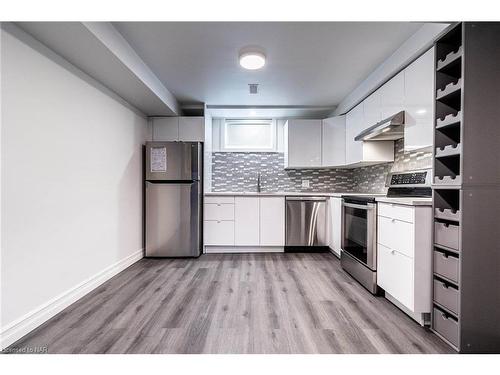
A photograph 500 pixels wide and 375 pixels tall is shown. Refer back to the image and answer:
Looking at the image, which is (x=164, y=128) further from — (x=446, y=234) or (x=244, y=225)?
(x=446, y=234)

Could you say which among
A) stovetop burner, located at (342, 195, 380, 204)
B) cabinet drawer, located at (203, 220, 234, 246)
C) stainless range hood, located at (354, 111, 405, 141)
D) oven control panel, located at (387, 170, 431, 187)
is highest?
stainless range hood, located at (354, 111, 405, 141)

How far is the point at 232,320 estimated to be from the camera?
1.82m

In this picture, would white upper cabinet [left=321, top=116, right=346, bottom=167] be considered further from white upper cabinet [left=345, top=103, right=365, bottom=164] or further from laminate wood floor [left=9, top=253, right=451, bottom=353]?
laminate wood floor [left=9, top=253, right=451, bottom=353]

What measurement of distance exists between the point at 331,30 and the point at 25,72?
2224 mm

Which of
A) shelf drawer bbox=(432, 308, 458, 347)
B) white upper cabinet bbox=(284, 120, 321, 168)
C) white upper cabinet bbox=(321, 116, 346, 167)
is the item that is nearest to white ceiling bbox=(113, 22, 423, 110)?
white upper cabinet bbox=(321, 116, 346, 167)

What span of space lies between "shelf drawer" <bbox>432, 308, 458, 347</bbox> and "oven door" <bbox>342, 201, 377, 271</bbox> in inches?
25.0

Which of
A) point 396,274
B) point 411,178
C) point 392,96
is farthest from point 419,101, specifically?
point 396,274

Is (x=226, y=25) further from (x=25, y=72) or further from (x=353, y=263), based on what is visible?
(x=353, y=263)

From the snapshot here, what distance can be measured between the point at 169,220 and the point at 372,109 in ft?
9.50

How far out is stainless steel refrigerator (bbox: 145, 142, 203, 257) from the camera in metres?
3.45

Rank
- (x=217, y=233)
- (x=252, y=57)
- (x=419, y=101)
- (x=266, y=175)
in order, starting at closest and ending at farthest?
(x=419, y=101) < (x=252, y=57) < (x=217, y=233) < (x=266, y=175)

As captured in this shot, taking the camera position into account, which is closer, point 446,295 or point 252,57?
point 446,295

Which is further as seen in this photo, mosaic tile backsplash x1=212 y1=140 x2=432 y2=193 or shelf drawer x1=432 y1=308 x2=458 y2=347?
mosaic tile backsplash x1=212 y1=140 x2=432 y2=193

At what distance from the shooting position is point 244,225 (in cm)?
375
